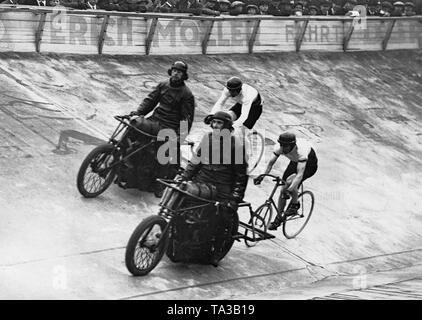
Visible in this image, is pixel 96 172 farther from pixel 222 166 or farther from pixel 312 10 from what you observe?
pixel 312 10

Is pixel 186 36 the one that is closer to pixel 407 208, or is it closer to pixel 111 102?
pixel 111 102

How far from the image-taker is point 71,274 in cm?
1166

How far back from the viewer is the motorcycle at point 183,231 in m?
11.6

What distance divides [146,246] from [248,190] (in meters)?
5.49

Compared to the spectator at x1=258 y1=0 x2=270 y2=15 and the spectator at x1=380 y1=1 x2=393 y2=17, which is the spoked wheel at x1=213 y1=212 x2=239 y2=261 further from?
the spectator at x1=380 y1=1 x2=393 y2=17

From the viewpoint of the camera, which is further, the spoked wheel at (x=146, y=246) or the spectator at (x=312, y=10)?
the spectator at (x=312, y=10)

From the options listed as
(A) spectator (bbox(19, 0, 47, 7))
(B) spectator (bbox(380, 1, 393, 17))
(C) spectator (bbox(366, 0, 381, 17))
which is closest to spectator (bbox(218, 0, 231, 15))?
(A) spectator (bbox(19, 0, 47, 7))

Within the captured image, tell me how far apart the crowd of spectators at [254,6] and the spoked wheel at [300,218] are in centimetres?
912

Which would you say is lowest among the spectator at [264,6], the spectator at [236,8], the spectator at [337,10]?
the spectator at [337,10]

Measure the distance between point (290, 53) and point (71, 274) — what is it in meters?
16.0

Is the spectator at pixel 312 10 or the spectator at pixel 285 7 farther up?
the spectator at pixel 285 7

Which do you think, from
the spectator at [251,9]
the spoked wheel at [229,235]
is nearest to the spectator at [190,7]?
the spectator at [251,9]

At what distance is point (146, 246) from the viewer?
11586 millimetres

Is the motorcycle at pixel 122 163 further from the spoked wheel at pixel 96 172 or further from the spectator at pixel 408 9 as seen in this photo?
the spectator at pixel 408 9
